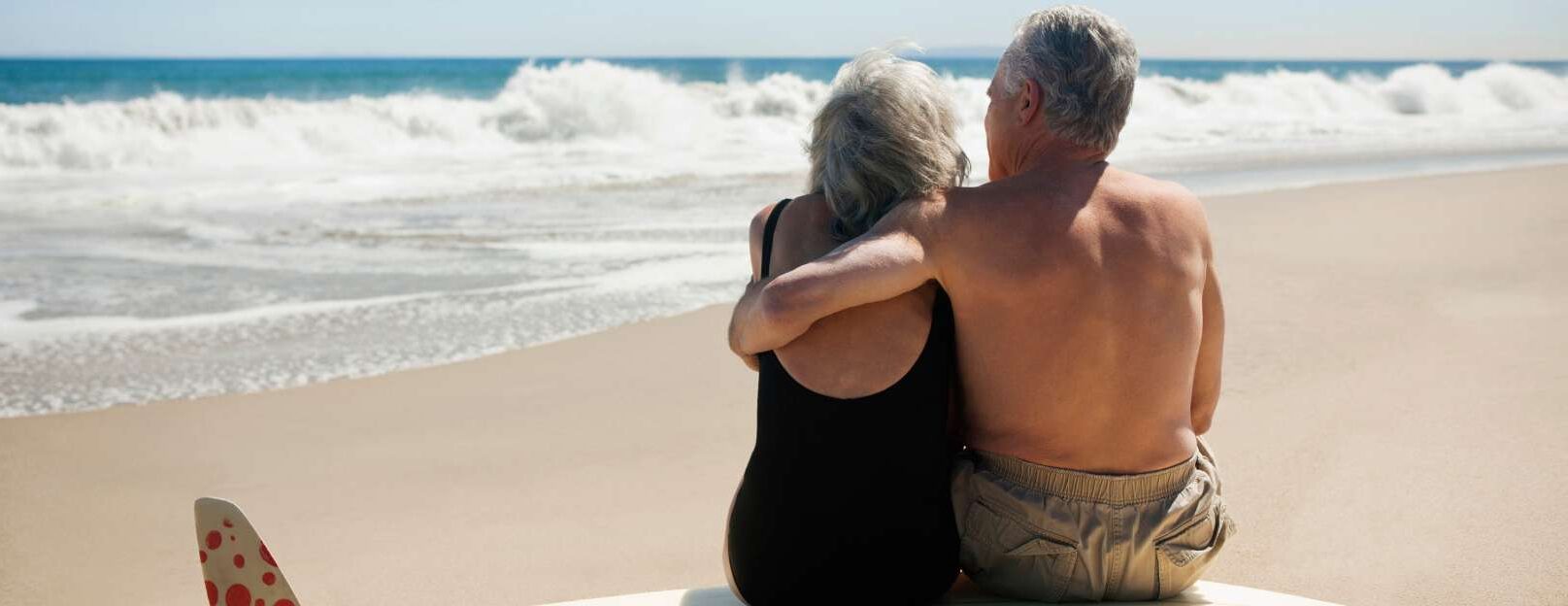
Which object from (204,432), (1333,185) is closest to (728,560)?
(204,432)

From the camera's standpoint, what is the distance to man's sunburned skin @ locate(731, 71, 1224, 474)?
2064 mm

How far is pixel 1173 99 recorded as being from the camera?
95.5ft

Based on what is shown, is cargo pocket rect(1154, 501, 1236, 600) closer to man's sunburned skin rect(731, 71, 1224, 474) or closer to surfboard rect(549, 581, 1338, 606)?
surfboard rect(549, 581, 1338, 606)

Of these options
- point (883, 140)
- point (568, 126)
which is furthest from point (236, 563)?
point (568, 126)

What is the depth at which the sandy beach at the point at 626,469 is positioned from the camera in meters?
3.24

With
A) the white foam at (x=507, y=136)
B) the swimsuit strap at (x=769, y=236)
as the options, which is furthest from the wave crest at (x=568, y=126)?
the swimsuit strap at (x=769, y=236)

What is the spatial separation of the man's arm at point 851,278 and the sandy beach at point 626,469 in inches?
55.1

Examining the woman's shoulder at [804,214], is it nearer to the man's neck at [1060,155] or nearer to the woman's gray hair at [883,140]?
the woman's gray hair at [883,140]

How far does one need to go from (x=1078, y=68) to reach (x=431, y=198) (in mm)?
10744

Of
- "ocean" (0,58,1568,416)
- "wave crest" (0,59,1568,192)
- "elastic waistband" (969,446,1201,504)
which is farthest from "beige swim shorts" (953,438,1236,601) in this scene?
"wave crest" (0,59,1568,192)

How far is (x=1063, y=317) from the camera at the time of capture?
83.4 inches

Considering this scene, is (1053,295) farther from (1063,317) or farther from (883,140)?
(883,140)

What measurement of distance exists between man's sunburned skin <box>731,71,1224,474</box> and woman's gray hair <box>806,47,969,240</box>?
7 centimetres

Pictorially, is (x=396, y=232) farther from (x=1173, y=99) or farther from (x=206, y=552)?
(x=1173, y=99)
